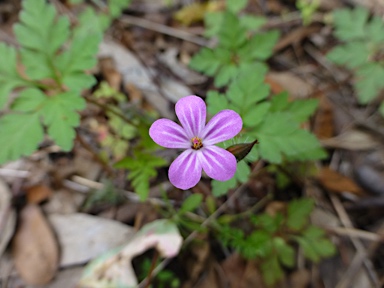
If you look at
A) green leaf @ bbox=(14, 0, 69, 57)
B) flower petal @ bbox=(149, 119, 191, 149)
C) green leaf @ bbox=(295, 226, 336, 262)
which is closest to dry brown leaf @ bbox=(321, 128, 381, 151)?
A: green leaf @ bbox=(295, 226, 336, 262)

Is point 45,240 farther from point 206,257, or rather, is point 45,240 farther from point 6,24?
point 6,24

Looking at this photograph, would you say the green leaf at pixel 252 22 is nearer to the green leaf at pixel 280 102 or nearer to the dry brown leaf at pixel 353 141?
the dry brown leaf at pixel 353 141

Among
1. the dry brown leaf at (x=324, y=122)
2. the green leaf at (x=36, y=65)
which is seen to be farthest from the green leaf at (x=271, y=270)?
the green leaf at (x=36, y=65)

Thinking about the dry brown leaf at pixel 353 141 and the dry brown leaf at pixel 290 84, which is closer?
the dry brown leaf at pixel 353 141

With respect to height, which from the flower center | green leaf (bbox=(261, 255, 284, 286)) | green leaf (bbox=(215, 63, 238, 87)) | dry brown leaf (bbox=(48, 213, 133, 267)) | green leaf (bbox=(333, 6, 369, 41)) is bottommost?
dry brown leaf (bbox=(48, 213, 133, 267))

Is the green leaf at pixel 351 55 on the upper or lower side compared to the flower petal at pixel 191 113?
upper

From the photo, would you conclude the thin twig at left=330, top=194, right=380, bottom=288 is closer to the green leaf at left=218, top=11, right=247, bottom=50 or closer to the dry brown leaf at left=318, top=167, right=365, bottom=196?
the dry brown leaf at left=318, top=167, right=365, bottom=196
